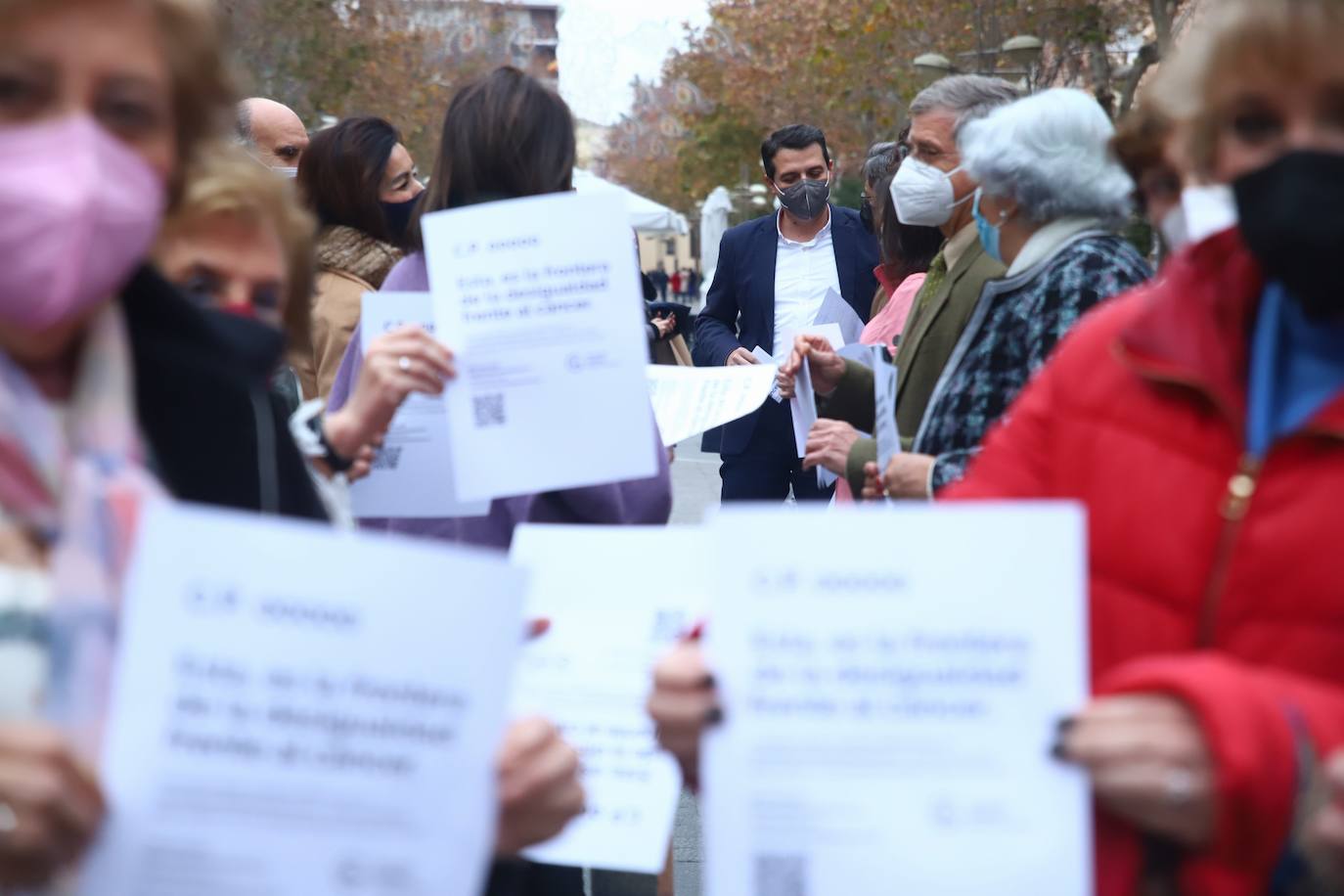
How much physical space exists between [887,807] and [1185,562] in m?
0.39

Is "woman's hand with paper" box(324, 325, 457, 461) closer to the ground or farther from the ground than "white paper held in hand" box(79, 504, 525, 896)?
farther from the ground

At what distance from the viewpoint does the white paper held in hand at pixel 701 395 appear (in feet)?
13.6

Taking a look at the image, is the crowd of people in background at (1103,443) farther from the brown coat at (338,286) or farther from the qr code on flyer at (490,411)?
the brown coat at (338,286)

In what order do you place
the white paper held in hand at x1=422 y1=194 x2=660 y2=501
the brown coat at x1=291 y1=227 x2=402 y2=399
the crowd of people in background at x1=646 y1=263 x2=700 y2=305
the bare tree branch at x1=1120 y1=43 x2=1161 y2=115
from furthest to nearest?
the crowd of people in background at x1=646 y1=263 x2=700 y2=305, the bare tree branch at x1=1120 y1=43 x2=1161 y2=115, the brown coat at x1=291 y1=227 x2=402 y2=399, the white paper held in hand at x1=422 y1=194 x2=660 y2=501

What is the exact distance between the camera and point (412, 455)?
3.12 meters

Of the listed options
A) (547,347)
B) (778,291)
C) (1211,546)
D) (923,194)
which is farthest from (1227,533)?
(778,291)

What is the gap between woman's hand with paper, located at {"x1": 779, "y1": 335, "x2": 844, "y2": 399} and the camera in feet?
14.1

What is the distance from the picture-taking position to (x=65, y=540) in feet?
4.63

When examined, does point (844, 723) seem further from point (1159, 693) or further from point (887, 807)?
point (1159, 693)

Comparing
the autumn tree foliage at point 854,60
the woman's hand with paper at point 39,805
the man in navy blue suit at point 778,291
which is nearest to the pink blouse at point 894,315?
the man in navy blue suit at point 778,291

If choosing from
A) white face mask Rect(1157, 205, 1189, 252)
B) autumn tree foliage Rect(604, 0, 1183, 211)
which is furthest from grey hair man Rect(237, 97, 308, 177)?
autumn tree foliage Rect(604, 0, 1183, 211)

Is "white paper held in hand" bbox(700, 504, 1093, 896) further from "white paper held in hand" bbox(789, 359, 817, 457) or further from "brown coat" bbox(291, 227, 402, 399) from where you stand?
"brown coat" bbox(291, 227, 402, 399)

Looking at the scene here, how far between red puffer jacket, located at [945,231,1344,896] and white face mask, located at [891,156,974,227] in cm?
271

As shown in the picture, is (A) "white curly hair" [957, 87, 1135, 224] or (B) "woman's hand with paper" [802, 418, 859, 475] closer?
(A) "white curly hair" [957, 87, 1135, 224]
